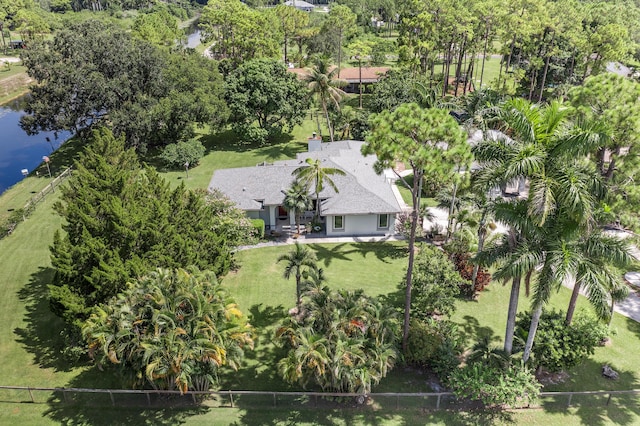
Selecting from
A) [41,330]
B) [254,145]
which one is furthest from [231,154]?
[41,330]

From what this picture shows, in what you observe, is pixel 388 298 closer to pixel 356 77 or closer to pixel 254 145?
pixel 254 145

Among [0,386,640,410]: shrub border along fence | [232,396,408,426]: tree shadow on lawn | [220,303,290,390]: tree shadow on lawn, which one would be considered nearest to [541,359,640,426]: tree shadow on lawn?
[0,386,640,410]: shrub border along fence

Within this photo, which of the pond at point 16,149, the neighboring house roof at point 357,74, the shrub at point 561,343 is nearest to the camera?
the shrub at point 561,343

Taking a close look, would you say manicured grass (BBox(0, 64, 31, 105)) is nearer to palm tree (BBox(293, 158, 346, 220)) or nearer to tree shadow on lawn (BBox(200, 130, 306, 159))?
tree shadow on lawn (BBox(200, 130, 306, 159))

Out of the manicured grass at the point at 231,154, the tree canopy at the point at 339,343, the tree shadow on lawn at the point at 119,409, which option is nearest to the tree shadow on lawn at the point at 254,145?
the manicured grass at the point at 231,154

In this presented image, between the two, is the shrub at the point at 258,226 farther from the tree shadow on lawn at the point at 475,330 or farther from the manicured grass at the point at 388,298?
the tree shadow on lawn at the point at 475,330

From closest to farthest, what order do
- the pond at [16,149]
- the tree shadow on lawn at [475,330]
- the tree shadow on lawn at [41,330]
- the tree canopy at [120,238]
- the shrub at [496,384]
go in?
the shrub at [496,384], the tree canopy at [120,238], the tree shadow on lawn at [41,330], the tree shadow on lawn at [475,330], the pond at [16,149]

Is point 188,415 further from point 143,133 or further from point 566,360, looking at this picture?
point 143,133

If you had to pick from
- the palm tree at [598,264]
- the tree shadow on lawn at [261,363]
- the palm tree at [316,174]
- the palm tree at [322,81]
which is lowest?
the tree shadow on lawn at [261,363]
